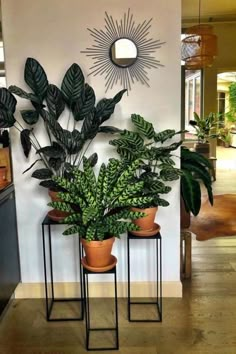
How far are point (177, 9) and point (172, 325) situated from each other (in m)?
2.11

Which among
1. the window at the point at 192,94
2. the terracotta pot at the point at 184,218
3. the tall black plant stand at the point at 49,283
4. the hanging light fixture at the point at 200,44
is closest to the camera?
the tall black plant stand at the point at 49,283

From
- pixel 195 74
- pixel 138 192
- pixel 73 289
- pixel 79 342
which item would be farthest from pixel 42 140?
pixel 195 74

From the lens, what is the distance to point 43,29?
240 centimetres

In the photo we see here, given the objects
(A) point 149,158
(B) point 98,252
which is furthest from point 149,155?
(B) point 98,252

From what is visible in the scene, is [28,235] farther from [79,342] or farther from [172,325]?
[172,325]

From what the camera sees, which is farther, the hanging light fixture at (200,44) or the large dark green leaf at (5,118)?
the hanging light fixture at (200,44)

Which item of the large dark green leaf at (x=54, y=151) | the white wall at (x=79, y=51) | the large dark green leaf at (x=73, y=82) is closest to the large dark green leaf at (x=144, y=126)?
the white wall at (x=79, y=51)

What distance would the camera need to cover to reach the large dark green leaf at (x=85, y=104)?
7.38ft

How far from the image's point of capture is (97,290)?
273 cm

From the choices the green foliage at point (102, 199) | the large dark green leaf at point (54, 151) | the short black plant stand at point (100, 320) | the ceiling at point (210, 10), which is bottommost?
the short black plant stand at point (100, 320)

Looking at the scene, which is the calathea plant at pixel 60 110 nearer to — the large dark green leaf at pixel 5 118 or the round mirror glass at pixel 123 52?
the large dark green leaf at pixel 5 118

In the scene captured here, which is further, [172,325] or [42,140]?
[42,140]

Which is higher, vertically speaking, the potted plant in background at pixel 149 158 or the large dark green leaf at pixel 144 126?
the large dark green leaf at pixel 144 126

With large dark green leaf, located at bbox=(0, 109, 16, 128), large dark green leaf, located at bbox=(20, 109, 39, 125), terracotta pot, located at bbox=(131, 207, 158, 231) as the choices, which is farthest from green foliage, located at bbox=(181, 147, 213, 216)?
large dark green leaf, located at bbox=(0, 109, 16, 128)
